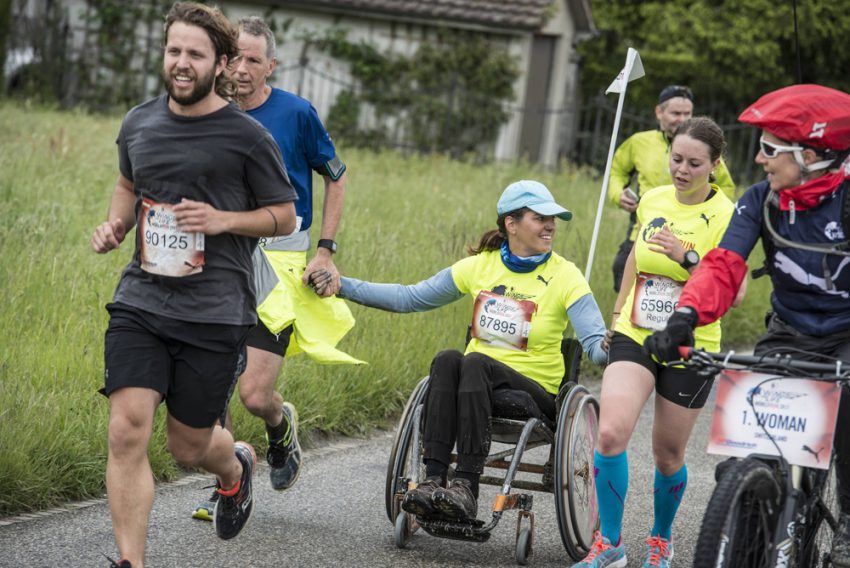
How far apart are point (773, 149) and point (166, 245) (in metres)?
1.97

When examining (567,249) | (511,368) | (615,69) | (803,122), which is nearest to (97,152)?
(567,249)

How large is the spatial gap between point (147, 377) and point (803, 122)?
7.32 feet

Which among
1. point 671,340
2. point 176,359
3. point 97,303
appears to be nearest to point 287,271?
point 176,359

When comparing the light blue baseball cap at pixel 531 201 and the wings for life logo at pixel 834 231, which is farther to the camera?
the light blue baseball cap at pixel 531 201

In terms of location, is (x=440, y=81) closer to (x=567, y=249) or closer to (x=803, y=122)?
(x=567, y=249)

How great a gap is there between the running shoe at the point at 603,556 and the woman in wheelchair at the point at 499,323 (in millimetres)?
481

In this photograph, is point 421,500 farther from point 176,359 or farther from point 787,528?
point 787,528

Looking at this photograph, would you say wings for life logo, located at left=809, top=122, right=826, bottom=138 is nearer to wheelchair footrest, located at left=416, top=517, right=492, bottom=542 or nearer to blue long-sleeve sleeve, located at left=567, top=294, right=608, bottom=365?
blue long-sleeve sleeve, located at left=567, top=294, right=608, bottom=365

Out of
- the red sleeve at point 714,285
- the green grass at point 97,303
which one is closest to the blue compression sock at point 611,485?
the red sleeve at point 714,285

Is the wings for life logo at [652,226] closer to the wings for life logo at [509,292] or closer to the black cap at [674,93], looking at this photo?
the wings for life logo at [509,292]

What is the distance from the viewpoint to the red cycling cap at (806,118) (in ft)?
14.3

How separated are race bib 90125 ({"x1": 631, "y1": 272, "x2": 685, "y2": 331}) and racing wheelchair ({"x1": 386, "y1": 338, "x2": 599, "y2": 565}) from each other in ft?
1.30

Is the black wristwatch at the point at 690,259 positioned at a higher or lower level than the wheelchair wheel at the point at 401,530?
higher

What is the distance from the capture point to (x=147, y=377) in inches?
178
